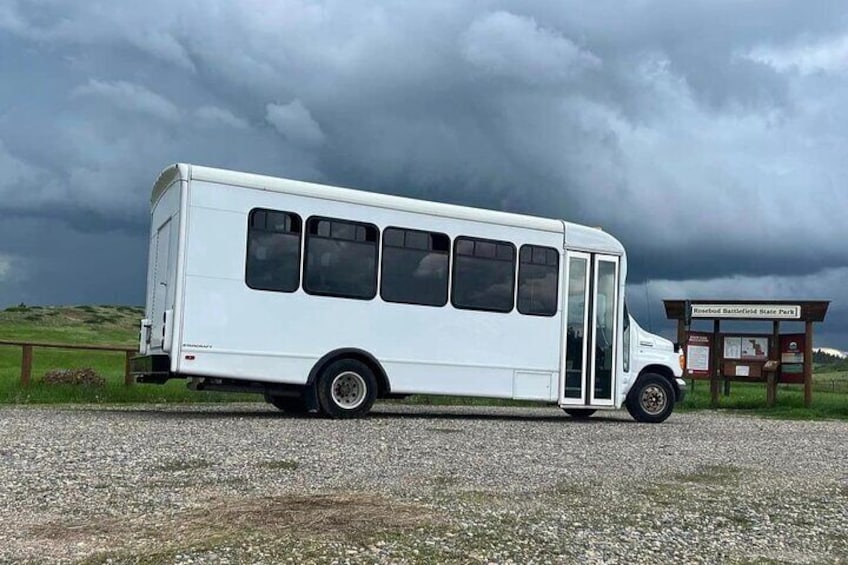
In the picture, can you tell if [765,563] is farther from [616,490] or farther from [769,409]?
[769,409]

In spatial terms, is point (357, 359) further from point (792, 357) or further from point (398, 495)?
point (792, 357)

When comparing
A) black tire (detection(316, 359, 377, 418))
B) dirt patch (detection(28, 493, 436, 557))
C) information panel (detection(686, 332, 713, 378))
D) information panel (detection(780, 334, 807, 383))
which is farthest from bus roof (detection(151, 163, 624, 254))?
information panel (detection(780, 334, 807, 383))

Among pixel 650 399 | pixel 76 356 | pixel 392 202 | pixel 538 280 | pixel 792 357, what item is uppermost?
pixel 392 202

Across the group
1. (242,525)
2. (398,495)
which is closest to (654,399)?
(398,495)

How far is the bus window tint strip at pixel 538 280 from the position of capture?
13.7m

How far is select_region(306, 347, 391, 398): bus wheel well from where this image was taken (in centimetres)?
1209

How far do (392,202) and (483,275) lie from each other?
6.05 feet

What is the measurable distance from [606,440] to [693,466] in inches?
88.7

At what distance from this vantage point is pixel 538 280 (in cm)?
1380

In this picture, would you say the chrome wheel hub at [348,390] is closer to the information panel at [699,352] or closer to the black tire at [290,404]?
the black tire at [290,404]

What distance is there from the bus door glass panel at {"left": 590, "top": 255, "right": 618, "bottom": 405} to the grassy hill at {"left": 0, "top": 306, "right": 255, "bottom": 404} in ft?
24.8

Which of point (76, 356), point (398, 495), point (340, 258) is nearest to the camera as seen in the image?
point (398, 495)

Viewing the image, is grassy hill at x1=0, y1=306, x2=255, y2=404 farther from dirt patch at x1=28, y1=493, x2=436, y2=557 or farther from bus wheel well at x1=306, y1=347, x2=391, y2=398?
dirt patch at x1=28, y1=493, x2=436, y2=557

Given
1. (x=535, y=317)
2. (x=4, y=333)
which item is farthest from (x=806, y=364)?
(x=4, y=333)
